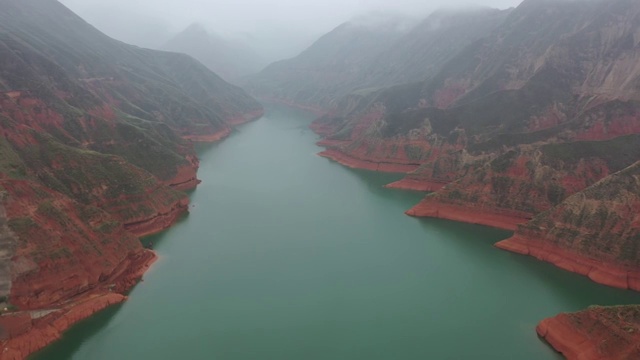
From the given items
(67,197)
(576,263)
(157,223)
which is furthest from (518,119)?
(67,197)

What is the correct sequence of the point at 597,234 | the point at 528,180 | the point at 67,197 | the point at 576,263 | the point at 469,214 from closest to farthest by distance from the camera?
the point at 67,197 → the point at 597,234 → the point at 576,263 → the point at 528,180 → the point at 469,214

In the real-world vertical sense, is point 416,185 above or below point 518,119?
below

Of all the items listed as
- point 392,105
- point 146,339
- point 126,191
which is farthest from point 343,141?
point 146,339

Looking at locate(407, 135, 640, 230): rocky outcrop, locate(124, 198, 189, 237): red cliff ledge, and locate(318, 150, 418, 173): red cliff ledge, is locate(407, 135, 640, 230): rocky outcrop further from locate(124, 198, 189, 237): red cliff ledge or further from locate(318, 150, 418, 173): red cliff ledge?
locate(124, 198, 189, 237): red cliff ledge

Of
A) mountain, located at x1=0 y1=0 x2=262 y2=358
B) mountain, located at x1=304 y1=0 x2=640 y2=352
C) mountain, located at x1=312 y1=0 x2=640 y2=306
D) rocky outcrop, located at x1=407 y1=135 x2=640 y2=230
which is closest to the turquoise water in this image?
mountain, located at x1=0 y1=0 x2=262 y2=358

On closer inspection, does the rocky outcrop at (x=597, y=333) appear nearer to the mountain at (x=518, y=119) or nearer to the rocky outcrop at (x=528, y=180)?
the rocky outcrop at (x=528, y=180)

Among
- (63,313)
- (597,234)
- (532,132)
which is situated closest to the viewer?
(63,313)

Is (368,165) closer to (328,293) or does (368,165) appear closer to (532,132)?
(532,132)

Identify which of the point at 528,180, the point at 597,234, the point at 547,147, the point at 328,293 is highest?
the point at 547,147
